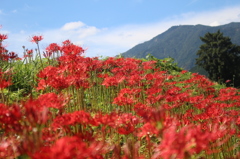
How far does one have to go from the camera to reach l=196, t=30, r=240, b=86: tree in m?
40.3

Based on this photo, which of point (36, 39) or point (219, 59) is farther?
point (219, 59)

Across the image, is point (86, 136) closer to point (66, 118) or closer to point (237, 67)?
point (66, 118)

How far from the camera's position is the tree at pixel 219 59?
132 ft

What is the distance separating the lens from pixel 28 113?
1364 mm

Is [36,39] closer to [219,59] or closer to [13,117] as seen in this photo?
[13,117]

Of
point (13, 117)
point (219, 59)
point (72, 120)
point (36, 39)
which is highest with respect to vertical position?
point (36, 39)

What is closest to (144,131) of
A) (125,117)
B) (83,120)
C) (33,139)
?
(125,117)

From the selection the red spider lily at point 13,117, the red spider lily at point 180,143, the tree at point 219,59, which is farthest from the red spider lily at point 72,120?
the tree at point 219,59

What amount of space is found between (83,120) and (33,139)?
2.56ft

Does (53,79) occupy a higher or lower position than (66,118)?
higher

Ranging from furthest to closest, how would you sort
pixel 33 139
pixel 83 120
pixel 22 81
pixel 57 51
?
1. pixel 22 81
2. pixel 57 51
3. pixel 83 120
4. pixel 33 139

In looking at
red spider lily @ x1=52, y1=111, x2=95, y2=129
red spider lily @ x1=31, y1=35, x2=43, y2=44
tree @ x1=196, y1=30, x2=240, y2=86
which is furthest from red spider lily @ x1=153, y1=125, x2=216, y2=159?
tree @ x1=196, y1=30, x2=240, y2=86

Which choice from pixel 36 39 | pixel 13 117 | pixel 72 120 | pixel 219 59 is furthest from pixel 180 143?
pixel 219 59

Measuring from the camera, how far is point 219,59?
4172 cm
